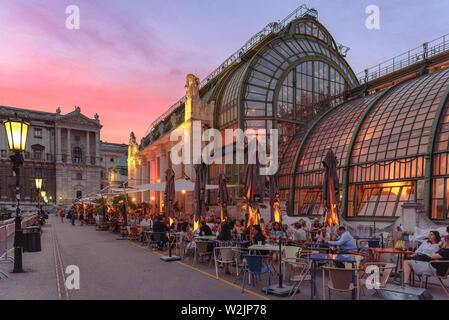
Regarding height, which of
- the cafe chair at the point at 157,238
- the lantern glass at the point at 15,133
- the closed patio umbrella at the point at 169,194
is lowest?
the cafe chair at the point at 157,238

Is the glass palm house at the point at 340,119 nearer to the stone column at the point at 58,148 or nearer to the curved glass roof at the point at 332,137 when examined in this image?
the curved glass roof at the point at 332,137

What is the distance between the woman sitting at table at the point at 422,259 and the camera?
830 cm

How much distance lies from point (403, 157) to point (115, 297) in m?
16.7

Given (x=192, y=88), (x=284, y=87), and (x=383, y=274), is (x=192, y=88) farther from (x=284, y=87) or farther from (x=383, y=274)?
(x=383, y=274)

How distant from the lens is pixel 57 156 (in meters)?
91.4

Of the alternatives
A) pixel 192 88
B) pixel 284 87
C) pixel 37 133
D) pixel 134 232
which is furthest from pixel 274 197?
pixel 37 133

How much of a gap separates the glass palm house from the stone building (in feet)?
227

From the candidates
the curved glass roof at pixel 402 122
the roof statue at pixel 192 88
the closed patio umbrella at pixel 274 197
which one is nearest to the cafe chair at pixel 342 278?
the closed patio umbrella at pixel 274 197

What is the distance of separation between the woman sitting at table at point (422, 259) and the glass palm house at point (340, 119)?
24.1ft

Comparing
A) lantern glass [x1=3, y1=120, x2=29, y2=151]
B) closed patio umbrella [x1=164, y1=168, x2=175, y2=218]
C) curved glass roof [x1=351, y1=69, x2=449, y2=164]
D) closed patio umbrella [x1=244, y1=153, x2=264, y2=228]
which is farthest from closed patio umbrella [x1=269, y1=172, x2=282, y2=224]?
lantern glass [x1=3, y1=120, x2=29, y2=151]

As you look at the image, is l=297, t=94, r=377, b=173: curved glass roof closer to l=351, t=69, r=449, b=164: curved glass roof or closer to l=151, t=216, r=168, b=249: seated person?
l=351, t=69, r=449, b=164: curved glass roof

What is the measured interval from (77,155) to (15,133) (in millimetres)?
93585
